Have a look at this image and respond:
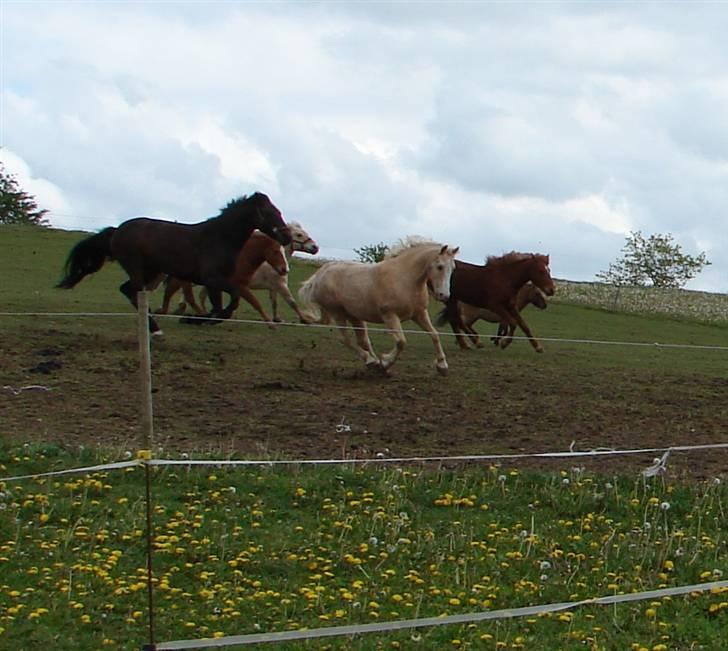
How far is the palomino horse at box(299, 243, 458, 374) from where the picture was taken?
1273 cm

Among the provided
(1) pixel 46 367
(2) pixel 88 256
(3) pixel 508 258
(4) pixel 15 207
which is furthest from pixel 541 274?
(4) pixel 15 207

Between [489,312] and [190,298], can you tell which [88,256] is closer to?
[190,298]

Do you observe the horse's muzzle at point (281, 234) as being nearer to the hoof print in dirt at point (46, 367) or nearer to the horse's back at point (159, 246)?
the horse's back at point (159, 246)

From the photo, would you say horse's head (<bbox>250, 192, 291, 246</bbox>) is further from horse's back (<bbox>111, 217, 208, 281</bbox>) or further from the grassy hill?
the grassy hill

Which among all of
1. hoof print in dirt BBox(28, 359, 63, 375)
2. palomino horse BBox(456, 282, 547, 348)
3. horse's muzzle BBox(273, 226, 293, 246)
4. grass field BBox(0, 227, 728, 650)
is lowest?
grass field BBox(0, 227, 728, 650)

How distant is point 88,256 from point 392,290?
493cm

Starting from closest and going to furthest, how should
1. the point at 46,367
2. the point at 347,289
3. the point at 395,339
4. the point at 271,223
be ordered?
the point at 46,367, the point at 395,339, the point at 347,289, the point at 271,223

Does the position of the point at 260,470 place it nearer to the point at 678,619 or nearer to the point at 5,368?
the point at 678,619

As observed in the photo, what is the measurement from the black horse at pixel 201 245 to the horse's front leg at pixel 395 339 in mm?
2009

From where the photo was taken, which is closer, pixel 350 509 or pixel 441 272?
pixel 350 509

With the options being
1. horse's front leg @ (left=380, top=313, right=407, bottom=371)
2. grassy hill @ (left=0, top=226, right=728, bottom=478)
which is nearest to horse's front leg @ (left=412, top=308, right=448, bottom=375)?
grassy hill @ (left=0, top=226, right=728, bottom=478)

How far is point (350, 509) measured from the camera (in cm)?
718

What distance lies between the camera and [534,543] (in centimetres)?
659

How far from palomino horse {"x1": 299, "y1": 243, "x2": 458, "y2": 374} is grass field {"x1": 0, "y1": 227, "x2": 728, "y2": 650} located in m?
A: 0.49
